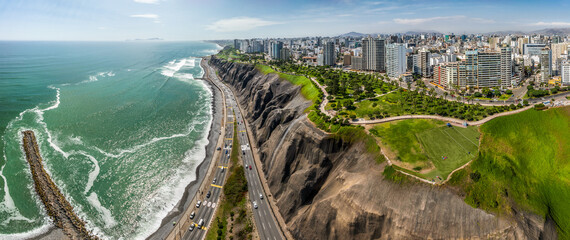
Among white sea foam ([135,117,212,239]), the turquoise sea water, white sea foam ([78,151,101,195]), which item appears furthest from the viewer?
white sea foam ([78,151,101,195])

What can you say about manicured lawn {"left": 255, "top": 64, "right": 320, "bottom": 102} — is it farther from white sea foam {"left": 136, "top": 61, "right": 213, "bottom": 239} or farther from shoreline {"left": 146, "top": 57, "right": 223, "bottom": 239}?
white sea foam {"left": 136, "top": 61, "right": 213, "bottom": 239}

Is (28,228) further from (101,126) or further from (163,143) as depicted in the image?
(101,126)

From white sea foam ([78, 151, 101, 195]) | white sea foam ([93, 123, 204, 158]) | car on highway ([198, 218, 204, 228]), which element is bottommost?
car on highway ([198, 218, 204, 228])

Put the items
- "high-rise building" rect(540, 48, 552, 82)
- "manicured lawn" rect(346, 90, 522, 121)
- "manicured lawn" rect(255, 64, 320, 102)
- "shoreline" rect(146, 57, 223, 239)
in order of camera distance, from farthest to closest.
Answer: "high-rise building" rect(540, 48, 552, 82)
"manicured lawn" rect(255, 64, 320, 102)
"manicured lawn" rect(346, 90, 522, 121)
"shoreline" rect(146, 57, 223, 239)

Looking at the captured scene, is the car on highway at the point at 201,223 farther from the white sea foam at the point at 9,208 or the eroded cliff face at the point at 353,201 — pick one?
the white sea foam at the point at 9,208

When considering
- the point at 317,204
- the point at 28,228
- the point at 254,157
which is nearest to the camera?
the point at 317,204

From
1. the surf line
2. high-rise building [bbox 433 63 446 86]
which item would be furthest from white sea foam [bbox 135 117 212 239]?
high-rise building [bbox 433 63 446 86]

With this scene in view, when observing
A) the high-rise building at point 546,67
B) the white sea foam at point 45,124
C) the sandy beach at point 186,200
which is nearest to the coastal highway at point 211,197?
the sandy beach at point 186,200

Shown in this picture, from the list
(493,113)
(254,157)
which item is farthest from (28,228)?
(493,113)
